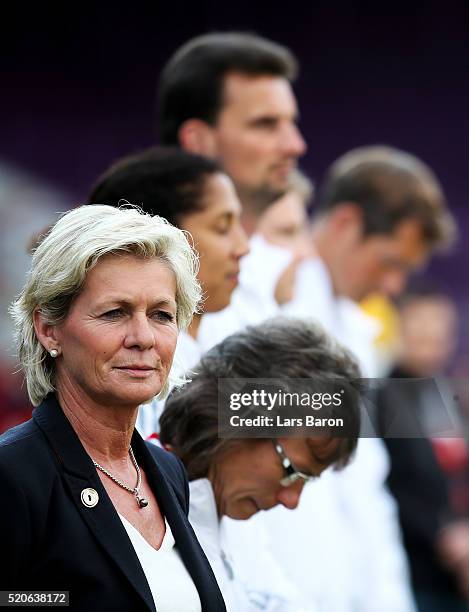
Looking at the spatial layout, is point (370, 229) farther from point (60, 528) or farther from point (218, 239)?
point (60, 528)

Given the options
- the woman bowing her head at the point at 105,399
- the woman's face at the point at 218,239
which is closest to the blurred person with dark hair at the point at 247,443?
the woman's face at the point at 218,239

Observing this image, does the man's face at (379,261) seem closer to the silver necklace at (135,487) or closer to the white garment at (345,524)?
the white garment at (345,524)

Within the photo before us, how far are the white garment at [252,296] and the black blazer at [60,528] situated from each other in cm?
79

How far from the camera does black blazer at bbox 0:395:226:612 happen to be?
57.7 inches

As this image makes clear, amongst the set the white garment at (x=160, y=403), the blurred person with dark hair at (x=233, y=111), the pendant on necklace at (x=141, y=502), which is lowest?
the pendant on necklace at (x=141, y=502)

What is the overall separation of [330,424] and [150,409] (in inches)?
16.8

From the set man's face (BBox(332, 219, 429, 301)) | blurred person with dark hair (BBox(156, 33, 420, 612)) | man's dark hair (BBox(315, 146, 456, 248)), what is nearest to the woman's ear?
blurred person with dark hair (BBox(156, 33, 420, 612))

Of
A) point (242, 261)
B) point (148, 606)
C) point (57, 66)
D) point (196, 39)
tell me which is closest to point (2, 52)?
point (57, 66)

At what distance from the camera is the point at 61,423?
5.25 ft

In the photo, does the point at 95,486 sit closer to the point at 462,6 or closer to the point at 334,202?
the point at 334,202

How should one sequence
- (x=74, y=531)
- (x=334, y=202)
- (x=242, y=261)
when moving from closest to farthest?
(x=74, y=531)
(x=242, y=261)
(x=334, y=202)

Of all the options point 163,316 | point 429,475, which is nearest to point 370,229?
point 429,475

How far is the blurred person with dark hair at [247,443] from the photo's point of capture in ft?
7.34

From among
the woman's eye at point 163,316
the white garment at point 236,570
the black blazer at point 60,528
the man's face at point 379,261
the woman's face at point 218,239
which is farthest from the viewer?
the man's face at point 379,261
